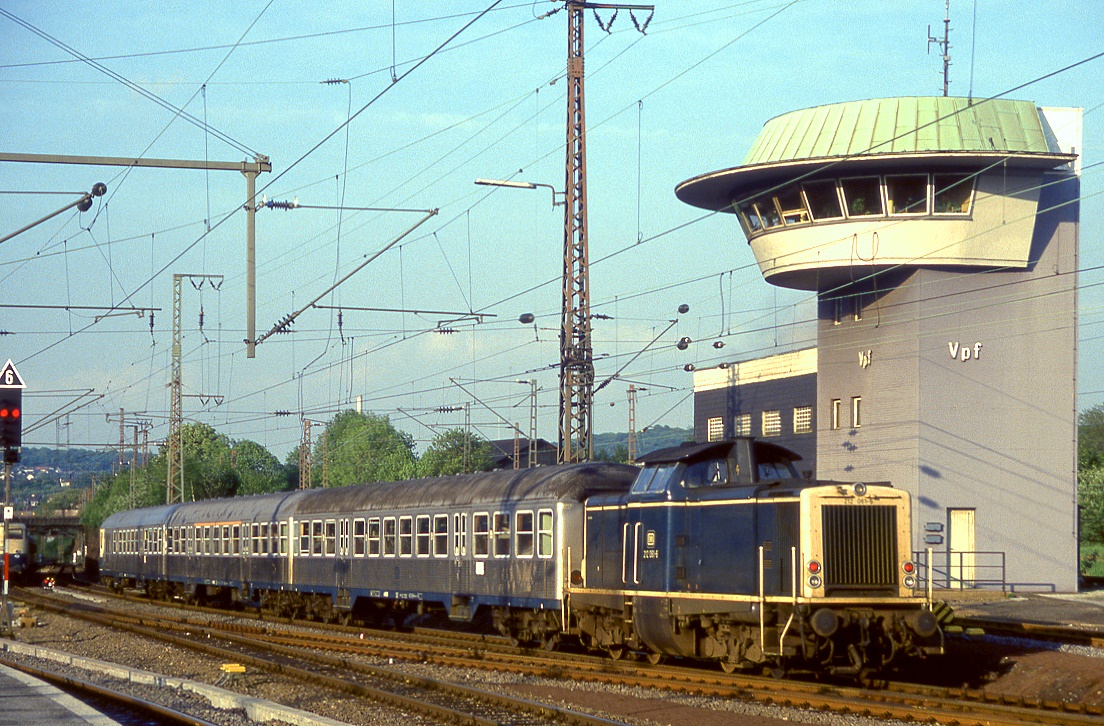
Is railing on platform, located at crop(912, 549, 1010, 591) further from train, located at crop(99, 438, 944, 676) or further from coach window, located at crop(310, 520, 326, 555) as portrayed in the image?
coach window, located at crop(310, 520, 326, 555)

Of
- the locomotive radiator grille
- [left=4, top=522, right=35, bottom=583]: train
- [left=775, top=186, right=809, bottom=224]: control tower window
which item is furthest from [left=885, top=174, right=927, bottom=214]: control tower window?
[left=4, top=522, right=35, bottom=583]: train

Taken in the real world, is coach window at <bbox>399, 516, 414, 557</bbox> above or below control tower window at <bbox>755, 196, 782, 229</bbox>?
below

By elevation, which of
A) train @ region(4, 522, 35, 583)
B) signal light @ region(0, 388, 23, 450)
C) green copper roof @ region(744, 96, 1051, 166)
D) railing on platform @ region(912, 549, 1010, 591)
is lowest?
train @ region(4, 522, 35, 583)

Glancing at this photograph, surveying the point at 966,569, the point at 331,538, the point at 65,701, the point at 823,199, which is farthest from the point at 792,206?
the point at 65,701

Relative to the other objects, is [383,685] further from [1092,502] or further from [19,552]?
[19,552]

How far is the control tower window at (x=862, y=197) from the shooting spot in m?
36.9

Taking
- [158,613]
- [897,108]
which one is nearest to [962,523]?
[897,108]

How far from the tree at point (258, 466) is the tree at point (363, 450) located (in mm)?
6273

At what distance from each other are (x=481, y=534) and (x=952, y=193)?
1846 cm

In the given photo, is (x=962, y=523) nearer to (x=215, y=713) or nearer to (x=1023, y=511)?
(x=1023, y=511)

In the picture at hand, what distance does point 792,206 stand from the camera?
38.4 metres

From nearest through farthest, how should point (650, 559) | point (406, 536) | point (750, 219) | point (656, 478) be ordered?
point (650, 559), point (656, 478), point (406, 536), point (750, 219)

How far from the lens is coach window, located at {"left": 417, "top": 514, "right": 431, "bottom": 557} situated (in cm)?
2862

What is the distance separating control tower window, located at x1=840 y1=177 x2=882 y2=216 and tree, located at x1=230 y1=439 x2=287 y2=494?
84.0 meters
